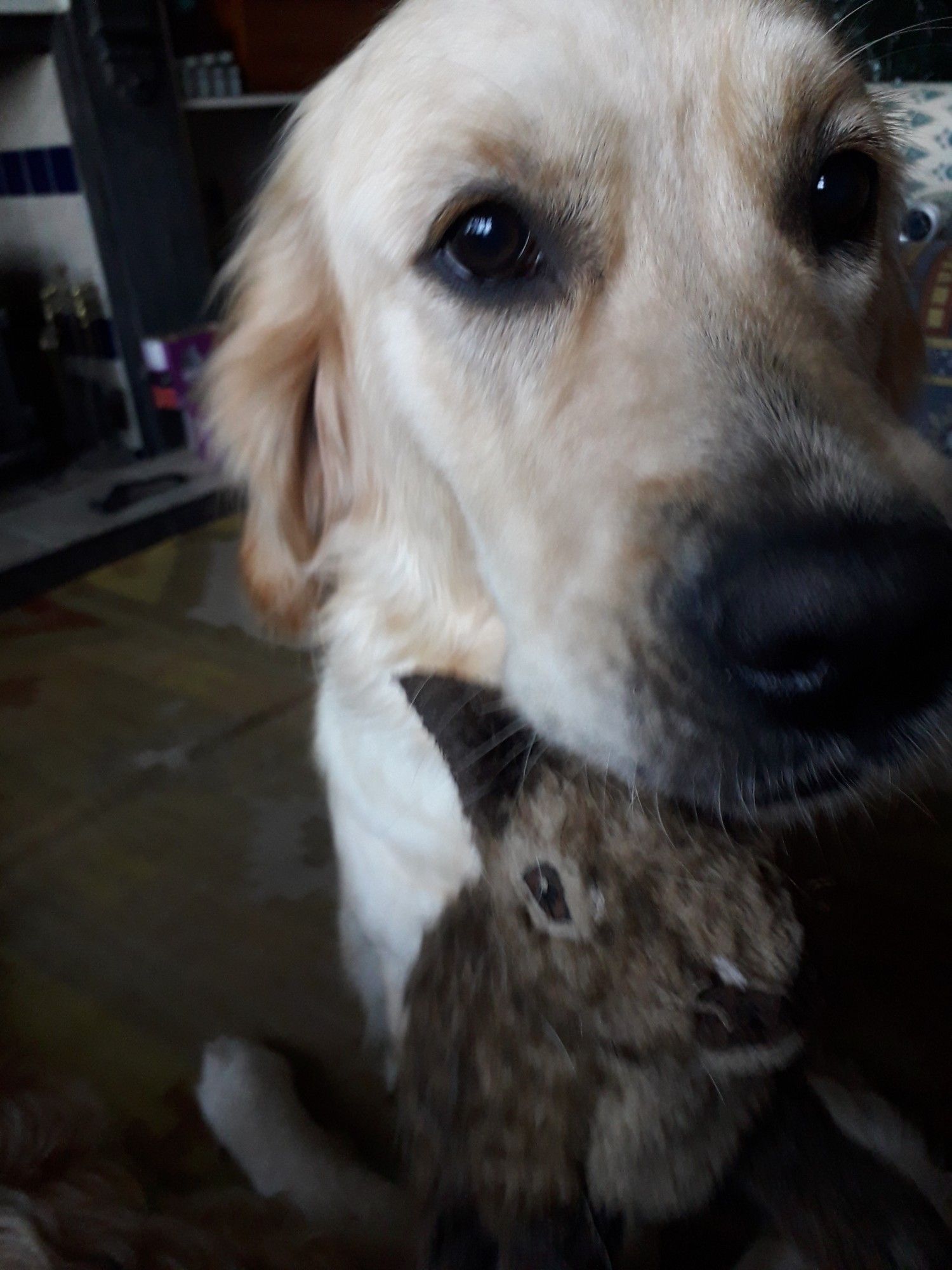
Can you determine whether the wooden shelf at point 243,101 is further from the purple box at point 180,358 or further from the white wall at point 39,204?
the purple box at point 180,358

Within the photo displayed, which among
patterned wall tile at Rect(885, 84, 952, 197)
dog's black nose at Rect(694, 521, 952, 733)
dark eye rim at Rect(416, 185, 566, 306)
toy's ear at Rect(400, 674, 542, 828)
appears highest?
patterned wall tile at Rect(885, 84, 952, 197)

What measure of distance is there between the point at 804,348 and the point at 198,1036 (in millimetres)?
1250

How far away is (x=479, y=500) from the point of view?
3.10 feet

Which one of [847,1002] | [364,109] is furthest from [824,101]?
[847,1002]

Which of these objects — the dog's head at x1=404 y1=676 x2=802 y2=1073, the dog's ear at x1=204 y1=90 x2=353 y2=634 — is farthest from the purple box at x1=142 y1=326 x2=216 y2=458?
the dog's head at x1=404 y1=676 x2=802 y2=1073

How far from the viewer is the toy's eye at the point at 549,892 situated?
2.08ft

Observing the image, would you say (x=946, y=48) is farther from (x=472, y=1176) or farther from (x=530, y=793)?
(x=472, y=1176)

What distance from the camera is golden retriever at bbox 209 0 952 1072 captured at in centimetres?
65

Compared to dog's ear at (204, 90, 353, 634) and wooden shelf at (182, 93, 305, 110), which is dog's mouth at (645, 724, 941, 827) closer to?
dog's ear at (204, 90, 353, 634)

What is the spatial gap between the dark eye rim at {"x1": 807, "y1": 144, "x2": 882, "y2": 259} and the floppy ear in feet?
0.30

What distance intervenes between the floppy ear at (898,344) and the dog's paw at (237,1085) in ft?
3.98

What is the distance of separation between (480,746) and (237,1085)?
→ 0.78 m

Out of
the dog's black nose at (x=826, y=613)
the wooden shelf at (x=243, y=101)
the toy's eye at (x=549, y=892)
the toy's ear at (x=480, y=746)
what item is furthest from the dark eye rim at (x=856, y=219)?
the wooden shelf at (x=243, y=101)

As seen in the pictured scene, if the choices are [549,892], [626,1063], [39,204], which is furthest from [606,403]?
[39,204]
